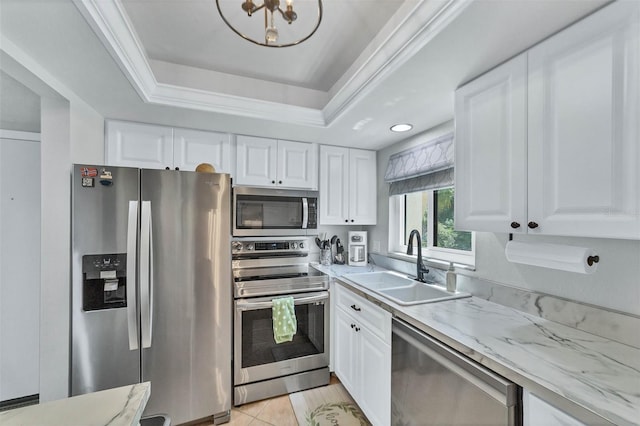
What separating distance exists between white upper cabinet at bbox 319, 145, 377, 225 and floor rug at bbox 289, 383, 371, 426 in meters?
1.41

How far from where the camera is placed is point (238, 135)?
2297 millimetres

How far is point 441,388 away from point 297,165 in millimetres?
1925

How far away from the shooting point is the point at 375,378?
168 centimetres

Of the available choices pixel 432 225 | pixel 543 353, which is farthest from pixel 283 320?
pixel 543 353

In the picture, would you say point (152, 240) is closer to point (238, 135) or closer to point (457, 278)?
point (238, 135)

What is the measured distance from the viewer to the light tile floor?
1.84 meters

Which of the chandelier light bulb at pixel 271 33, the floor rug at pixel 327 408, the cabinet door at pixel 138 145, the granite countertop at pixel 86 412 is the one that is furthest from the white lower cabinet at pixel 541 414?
the cabinet door at pixel 138 145

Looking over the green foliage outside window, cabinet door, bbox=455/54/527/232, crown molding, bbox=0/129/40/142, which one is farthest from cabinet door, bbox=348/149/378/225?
crown molding, bbox=0/129/40/142

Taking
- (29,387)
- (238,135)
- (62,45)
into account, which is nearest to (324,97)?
(238,135)

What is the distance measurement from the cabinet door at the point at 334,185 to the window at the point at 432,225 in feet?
1.55

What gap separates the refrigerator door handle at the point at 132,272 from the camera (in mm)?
1595

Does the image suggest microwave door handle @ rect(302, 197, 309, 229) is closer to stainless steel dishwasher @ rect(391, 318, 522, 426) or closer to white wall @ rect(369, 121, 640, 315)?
stainless steel dishwasher @ rect(391, 318, 522, 426)

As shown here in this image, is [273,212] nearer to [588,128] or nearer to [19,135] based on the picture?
[588,128]

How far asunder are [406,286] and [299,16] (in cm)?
185
